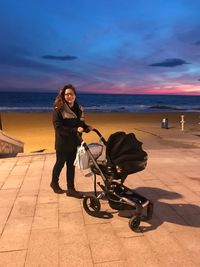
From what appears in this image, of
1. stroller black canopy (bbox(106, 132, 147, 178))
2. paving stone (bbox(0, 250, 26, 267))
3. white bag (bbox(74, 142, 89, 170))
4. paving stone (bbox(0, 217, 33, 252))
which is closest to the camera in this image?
paving stone (bbox(0, 250, 26, 267))

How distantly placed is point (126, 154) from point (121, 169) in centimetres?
21

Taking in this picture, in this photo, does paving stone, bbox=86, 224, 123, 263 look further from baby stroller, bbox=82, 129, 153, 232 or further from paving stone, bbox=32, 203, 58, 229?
paving stone, bbox=32, 203, 58, 229

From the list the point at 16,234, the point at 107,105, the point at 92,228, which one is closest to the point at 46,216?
the point at 16,234

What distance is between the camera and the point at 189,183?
6.11 m

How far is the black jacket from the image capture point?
4.90 metres

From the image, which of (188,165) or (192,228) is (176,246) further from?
(188,165)

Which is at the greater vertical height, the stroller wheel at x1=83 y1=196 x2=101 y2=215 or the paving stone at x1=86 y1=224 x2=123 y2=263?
the stroller wheel at x1=83 y1=196 x2=101 y2=215

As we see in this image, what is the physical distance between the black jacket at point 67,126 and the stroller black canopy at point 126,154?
0.72m

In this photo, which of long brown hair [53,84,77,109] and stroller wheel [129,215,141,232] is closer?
stroller wheel [129,215,141,232]

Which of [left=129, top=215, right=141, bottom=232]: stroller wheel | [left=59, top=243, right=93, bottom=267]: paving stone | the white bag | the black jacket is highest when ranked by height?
the black jacket

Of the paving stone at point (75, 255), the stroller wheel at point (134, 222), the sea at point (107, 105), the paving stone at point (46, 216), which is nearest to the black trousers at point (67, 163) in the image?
the paving stone at point (46, 216)

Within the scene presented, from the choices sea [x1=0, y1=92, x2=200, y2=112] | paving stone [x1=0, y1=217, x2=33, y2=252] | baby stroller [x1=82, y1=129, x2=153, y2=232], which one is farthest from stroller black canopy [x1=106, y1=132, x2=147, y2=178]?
sea [x1=0, y1=92, x2=200, y2=112]

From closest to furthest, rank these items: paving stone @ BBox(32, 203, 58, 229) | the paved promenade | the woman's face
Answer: the paved promenade
paving stone @ BBox(32, 203, 58, 229)
the woman's face

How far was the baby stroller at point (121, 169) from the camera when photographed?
406 centimetres
